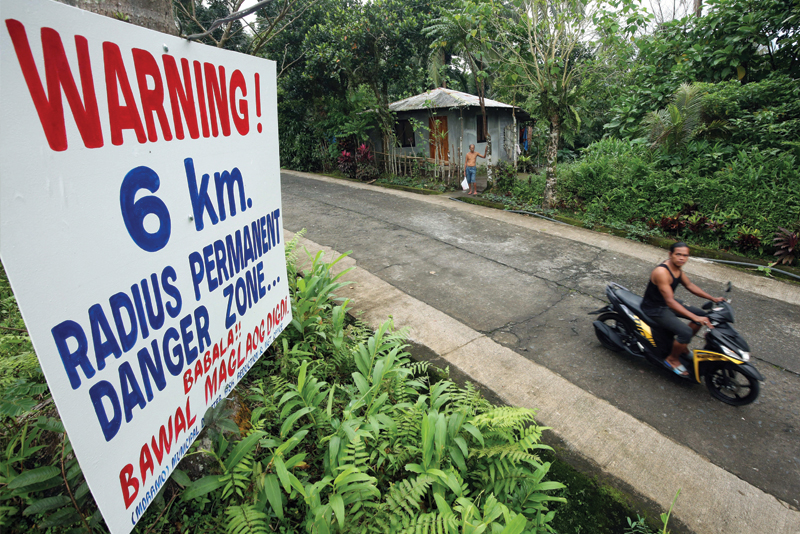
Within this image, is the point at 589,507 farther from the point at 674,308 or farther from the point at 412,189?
the point at 412,189

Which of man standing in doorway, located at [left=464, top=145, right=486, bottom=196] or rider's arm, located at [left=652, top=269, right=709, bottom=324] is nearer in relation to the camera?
rider's arm, located at [left=652, top=269, right=709, bottom=324]

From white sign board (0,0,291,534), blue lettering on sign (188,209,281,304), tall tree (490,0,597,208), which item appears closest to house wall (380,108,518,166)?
tall tree (490,0,597,208)

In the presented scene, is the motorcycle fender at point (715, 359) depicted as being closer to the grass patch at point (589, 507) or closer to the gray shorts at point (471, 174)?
the grass patch at point (589, 507)

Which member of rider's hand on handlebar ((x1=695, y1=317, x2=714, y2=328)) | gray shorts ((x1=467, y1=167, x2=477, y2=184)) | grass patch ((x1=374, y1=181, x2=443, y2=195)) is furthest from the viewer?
grass patch ((x1=374, y1=181, x2=443, y2=195))

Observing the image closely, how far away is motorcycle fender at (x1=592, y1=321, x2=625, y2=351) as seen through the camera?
397cm

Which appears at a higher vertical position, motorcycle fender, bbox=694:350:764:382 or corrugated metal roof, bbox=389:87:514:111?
corrugated metal roof, bbox=389:87:514:111

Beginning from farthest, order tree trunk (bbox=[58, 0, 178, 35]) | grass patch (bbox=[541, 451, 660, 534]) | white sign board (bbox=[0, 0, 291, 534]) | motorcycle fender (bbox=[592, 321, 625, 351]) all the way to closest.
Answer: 1. motorcycle fender (bbox=[592, 321, 625, 351])
2. grass patch (bbox=[541, 451, 660, 534])
3. tree trunk (bbox=[58, 0, 178, 35])
4. white sign board (bbox=[0, 0, 291, 534])

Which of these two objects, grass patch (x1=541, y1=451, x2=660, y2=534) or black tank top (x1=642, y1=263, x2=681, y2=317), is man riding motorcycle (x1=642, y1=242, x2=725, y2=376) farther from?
grass patch (x1=541, y1=451, x2=660, y2=534)

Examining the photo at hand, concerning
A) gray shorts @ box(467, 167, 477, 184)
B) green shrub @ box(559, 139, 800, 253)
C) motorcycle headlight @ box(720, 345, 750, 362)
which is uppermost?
gray shorts @ box(467, 167, 477, 184)

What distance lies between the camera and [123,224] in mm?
1264

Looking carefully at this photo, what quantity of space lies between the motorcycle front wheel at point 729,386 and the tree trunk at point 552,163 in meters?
5.97

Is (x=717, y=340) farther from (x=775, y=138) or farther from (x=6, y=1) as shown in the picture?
(x=775, y=138)

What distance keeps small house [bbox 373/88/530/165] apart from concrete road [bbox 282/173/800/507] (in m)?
5.16

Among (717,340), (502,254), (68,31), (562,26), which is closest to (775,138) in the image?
(562,26)
